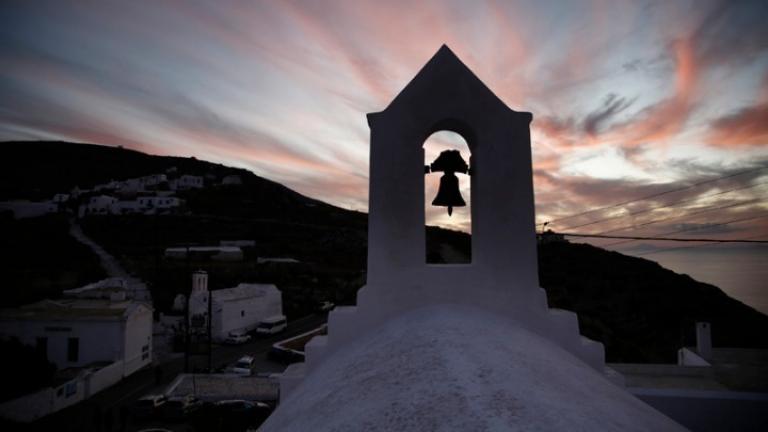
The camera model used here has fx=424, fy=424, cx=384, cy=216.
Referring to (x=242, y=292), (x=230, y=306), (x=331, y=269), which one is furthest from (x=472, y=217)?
(x=331, y=269)

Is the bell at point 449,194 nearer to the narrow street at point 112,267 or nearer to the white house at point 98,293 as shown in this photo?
the white house at point 98,293

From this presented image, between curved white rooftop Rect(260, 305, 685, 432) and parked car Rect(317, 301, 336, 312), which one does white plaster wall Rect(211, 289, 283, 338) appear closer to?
parked car Rect(317, 301, 336, 312)

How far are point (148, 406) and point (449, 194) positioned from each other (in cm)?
1600

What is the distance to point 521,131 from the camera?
430 cm

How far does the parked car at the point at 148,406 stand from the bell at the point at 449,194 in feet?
51.2

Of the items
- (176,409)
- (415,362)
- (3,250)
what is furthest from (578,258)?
(3,250)

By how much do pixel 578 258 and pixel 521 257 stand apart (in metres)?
42.0

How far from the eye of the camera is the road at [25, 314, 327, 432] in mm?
15531

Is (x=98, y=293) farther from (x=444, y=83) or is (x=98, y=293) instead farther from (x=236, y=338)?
(x=444, y=83)

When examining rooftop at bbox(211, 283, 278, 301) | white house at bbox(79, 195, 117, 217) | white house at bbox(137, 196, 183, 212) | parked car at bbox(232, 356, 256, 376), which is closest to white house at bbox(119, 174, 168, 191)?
white house at bbox(79, 195, 117, 217)

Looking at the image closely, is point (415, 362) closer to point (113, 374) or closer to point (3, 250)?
point (113, 374)

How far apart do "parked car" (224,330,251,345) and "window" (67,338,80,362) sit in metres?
8.67

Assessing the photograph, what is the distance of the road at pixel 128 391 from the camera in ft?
51.0

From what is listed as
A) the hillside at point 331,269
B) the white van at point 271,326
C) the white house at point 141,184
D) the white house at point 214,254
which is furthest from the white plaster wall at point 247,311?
the white house at point 141,184
